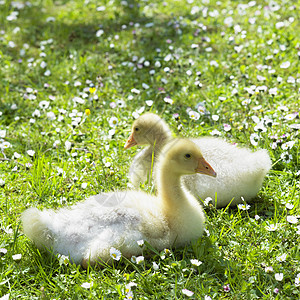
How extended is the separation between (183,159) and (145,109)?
6.61 feet

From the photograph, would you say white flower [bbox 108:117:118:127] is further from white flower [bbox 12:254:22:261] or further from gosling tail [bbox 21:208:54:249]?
white flower [bbox 12:254:22:261]

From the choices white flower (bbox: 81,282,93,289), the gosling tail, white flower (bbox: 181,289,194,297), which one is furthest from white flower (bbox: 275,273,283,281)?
the gosling tail

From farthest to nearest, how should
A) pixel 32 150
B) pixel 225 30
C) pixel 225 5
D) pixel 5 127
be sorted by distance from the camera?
pixel 225 5, pixel 225 30, pixel 5 127, pixel 32 150

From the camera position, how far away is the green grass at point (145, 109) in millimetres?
3229

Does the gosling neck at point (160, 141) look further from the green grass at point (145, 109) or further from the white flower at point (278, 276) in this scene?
the white flower at point (278, 276)

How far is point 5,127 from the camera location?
518 cm

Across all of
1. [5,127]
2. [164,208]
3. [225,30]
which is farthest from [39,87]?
[164,208]

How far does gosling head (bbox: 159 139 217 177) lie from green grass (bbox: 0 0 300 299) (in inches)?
20.5

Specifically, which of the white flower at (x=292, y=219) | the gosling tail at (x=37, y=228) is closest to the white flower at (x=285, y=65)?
the white flower at (x=292, y=219)

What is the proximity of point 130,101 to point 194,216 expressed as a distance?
2.33m

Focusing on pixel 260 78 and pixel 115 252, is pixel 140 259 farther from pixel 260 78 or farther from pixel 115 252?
pixel 260 78

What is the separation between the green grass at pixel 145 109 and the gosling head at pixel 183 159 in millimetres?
520

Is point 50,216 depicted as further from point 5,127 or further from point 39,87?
point 39,87

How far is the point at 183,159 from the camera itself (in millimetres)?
3367
